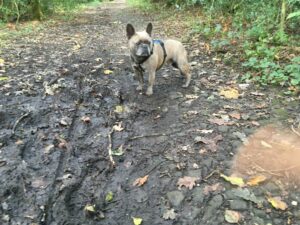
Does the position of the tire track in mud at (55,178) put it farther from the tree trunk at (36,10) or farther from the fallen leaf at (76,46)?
the tree trunk at (36,10)

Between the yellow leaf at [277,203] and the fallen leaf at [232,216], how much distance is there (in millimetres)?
371

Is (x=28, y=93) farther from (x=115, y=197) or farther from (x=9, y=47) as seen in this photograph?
(x=9, y=47)

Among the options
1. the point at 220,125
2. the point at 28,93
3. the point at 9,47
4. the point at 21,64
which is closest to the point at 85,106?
the point at 28,93

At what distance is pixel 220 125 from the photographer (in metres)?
4.90

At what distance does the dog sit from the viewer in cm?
522

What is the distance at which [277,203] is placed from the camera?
341 cm

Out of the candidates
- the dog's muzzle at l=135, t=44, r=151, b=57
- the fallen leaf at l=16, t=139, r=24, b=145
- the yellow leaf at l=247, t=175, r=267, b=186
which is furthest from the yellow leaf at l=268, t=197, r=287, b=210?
the fallen leaf at l=16, t=139, r=24, b=145

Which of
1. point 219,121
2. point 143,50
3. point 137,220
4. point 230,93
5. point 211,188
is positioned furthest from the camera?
point 230,93

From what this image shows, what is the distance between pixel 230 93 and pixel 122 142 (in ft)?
7.72

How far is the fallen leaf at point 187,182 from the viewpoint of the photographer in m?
3.70

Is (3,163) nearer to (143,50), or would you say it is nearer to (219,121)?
(143,50)

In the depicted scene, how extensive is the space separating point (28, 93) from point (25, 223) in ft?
10.5

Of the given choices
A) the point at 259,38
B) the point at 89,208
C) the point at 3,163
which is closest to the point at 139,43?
the point at 3,163

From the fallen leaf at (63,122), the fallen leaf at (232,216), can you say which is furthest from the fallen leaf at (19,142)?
the fallen leaf at (232,216)
